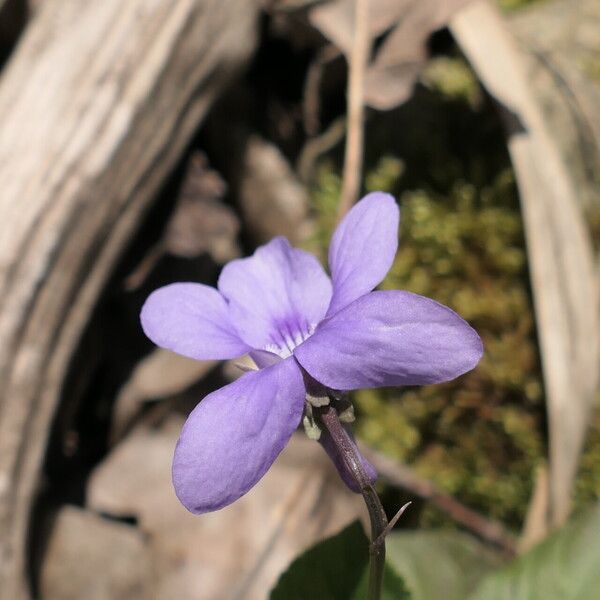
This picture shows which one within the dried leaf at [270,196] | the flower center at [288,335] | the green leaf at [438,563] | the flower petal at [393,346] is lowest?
the green leaf at [438,563]

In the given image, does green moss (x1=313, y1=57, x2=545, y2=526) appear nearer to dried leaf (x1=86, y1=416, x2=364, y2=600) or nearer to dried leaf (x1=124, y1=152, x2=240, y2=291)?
dried leaf (x1=86, y1=416, x2=364, y2=600)

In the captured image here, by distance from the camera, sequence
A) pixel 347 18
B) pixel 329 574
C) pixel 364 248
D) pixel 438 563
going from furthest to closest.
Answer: pixel 347 18
pixel 438 563
pixel 329 574
pixel 364 248

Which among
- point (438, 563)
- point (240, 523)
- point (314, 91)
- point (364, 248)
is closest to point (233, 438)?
point (364, 248)

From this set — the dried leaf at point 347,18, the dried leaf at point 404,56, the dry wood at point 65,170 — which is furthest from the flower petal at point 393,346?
the dried leaf at point 347,18

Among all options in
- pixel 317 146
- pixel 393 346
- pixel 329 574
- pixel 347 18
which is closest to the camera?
pixel 393 346

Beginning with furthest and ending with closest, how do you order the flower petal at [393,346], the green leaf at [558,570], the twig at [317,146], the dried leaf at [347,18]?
the twig at [317,146]
the dried leaf at [347,18]
the green leaf at [558,570]
the flower petal at [393,346]

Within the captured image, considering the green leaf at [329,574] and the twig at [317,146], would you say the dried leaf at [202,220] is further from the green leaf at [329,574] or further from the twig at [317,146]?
the green leaf at [329,574]

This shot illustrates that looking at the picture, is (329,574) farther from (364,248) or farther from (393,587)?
(364,248)

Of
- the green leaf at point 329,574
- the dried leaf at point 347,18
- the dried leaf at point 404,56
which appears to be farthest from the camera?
the dried leaf at point 347,18
